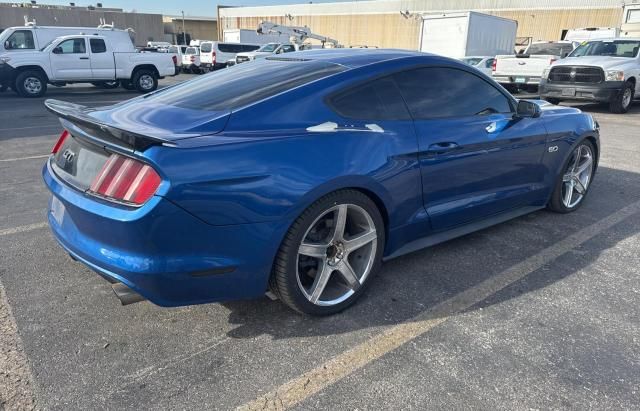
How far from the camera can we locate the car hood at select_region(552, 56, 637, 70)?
1247cm

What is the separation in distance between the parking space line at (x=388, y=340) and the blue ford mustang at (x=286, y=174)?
372mm

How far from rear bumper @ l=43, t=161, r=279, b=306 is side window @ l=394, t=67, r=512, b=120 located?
143 cm

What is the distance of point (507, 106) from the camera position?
12.8 ft

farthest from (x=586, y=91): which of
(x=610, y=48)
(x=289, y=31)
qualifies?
(x=289, y=31)

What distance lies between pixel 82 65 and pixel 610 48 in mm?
15982

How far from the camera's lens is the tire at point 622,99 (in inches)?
494

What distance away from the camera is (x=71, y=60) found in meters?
15.5

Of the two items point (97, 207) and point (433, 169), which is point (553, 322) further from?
point (97, 207)

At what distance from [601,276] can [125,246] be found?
321 centimetres

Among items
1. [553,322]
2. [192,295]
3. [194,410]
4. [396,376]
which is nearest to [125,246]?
[192,295]

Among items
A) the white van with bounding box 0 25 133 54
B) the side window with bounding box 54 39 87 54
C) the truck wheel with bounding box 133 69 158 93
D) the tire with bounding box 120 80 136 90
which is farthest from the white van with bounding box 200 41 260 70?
the side window with bounding box 54 39 87 54

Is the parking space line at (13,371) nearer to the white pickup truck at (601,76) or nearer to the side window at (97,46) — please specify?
the white pickup truck at (601,76)

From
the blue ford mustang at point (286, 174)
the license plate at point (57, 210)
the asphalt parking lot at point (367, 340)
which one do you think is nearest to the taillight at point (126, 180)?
the blue ford mustang at point (286, 174)

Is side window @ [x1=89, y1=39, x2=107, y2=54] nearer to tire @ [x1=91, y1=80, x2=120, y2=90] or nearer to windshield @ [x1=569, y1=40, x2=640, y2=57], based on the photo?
tire @ [x1=91, y1=80, x2=120, y2=90]
